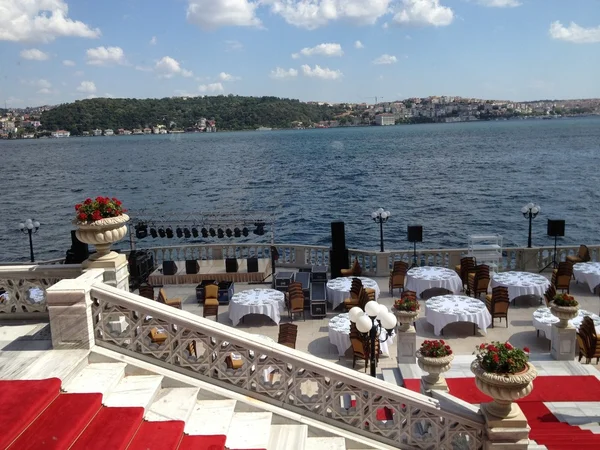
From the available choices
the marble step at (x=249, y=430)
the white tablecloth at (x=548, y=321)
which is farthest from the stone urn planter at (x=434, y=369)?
the white tablecloth at (x=548, y=321)

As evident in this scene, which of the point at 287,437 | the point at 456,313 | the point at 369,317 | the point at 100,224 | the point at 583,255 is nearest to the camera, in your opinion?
the point at 287,437

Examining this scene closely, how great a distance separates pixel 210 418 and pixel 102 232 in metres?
3.26

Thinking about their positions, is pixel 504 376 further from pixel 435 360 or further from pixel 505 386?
pixel 435 360

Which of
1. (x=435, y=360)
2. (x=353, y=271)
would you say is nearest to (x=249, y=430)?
(x=435, y=360)

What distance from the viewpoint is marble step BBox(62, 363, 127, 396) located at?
6.27 m

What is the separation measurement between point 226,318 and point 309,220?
32.1 meters

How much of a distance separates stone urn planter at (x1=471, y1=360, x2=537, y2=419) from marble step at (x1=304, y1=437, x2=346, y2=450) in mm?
1808

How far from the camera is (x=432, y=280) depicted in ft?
53.7

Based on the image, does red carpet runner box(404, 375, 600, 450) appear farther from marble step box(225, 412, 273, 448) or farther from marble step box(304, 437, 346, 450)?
marble step box(225, 412, 273, 448)

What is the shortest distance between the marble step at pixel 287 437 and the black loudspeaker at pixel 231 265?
41.2 ft

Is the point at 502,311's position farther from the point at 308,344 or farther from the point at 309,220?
the point at 309,220

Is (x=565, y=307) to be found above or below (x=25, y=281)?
below

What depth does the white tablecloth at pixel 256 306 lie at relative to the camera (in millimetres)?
14383

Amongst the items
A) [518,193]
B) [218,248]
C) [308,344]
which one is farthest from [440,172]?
[308,344]
